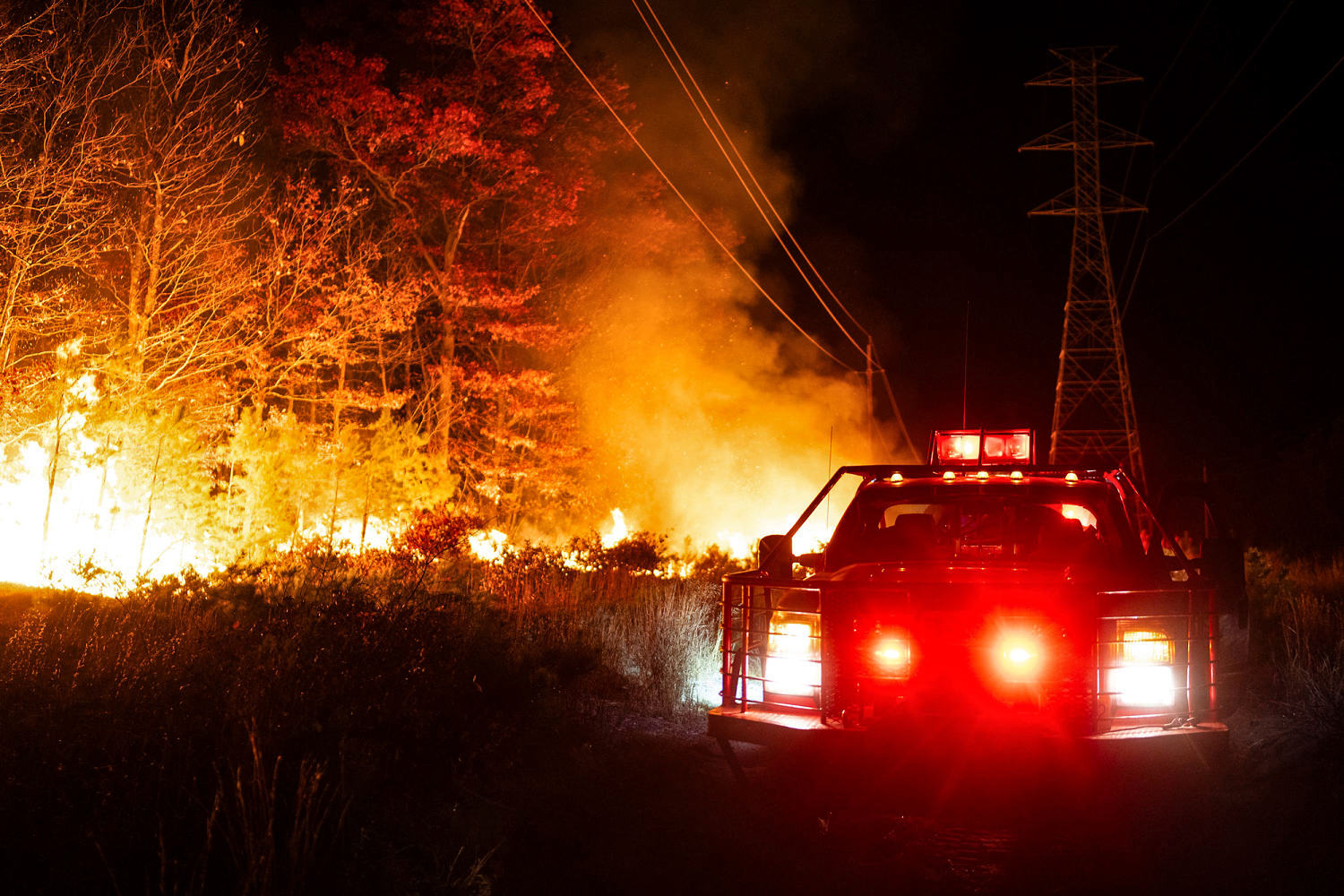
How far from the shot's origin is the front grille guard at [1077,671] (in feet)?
17.2

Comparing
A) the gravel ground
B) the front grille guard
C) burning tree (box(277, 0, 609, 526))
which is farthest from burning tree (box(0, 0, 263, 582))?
the front grille guard

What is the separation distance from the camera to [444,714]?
6.20 metres

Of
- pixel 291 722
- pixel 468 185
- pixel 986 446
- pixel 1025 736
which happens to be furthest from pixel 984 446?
pixel 468 185

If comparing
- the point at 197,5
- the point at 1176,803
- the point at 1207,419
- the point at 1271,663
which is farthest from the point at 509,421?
the point at 1207,419

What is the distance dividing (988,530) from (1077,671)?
2.25 m

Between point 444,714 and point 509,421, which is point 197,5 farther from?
point 444,714

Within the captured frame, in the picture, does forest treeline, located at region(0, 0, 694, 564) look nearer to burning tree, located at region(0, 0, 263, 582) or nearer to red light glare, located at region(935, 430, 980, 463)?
burning tree, located at region(0, 0, 263, 582)

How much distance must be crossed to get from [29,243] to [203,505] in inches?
139

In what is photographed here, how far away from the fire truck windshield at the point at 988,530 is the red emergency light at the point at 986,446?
623mm

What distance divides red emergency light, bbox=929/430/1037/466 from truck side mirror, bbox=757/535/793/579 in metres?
1.79

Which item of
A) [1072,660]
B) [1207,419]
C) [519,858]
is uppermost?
[1207,419]

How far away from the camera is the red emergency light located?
8.05 m

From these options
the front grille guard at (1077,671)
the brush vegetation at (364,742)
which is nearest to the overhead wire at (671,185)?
the brush vegetation at (364,742)

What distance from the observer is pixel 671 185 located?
22859 mm
